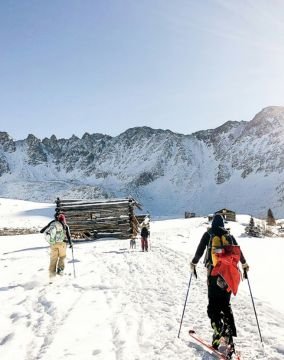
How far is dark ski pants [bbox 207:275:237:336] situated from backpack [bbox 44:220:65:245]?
6.69 metres

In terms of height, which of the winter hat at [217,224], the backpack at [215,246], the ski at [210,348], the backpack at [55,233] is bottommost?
the ski at [210,348]

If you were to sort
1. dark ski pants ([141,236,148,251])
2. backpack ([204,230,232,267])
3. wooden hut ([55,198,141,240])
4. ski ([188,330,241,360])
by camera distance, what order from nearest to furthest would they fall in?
1. ski ([188,330,241,360])
2. backpack ([204,230,232,267])
3. dark ski pants ([141,236,148,251])
4. wooden hut ([55,198,141,240])

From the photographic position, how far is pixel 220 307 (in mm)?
6191

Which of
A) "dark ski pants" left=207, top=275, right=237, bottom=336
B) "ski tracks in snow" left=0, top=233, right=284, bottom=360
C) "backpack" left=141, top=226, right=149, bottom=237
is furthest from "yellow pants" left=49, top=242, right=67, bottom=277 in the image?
"backpack" left=141, top=226, right=149, bottom=237

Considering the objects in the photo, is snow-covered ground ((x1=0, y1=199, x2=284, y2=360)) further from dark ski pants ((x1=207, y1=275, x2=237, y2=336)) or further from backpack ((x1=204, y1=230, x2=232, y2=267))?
backpack ((x1=204, y1=230, x2=232, y2=267))

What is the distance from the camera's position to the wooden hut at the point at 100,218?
2717cm

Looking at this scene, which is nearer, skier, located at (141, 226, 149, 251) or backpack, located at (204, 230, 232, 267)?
backpack, located at (204, 230, 232, 267)

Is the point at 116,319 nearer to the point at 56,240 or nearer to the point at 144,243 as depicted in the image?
the point at 56,240

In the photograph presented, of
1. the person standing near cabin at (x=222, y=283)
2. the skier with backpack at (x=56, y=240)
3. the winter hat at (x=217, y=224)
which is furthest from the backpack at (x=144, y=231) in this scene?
the person standing near cabin at (x=222, y=283)

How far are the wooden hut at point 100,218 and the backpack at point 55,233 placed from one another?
593 inches

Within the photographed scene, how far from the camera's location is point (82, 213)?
89.8ft

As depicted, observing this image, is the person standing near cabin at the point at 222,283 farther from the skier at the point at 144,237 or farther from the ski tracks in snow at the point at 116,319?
the skier at the point at 144,237

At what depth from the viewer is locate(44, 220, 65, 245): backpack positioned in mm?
11922

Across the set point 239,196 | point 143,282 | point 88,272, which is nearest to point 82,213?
point 88,272
